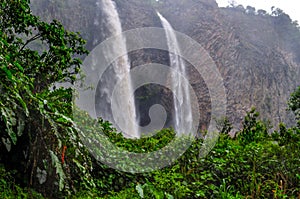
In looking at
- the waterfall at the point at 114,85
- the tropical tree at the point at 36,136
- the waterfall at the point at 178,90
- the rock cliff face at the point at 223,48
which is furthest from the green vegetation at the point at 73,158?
the rock cliff face at the point at 223,48

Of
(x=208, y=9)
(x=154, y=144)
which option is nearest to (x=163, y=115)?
(x=208, y=9)

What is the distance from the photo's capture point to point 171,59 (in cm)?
2133

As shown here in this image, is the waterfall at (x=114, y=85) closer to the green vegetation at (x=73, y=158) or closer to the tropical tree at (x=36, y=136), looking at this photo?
the green vegetation at (x=73, y=158)

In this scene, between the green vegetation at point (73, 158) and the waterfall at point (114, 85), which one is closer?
the green vegetation at point (73, 158)

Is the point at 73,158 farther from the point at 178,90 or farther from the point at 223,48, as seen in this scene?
the point at 223,48

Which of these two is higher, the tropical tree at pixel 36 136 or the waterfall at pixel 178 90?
the waterfall at pixel 178 90

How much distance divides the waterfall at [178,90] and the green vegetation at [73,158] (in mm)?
13807

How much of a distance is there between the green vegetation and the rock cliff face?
584 inches

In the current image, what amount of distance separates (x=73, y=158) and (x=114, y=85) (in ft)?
46.4

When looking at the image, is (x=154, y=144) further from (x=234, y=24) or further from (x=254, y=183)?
(x=234, y=24)

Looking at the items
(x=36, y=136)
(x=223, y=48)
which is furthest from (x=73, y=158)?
(x=223, y=48)

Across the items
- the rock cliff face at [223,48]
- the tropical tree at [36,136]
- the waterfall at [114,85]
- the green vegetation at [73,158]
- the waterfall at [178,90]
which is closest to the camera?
the tropical tree at [36,136]

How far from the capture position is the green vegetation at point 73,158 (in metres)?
2.30

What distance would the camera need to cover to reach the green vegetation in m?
2.30
